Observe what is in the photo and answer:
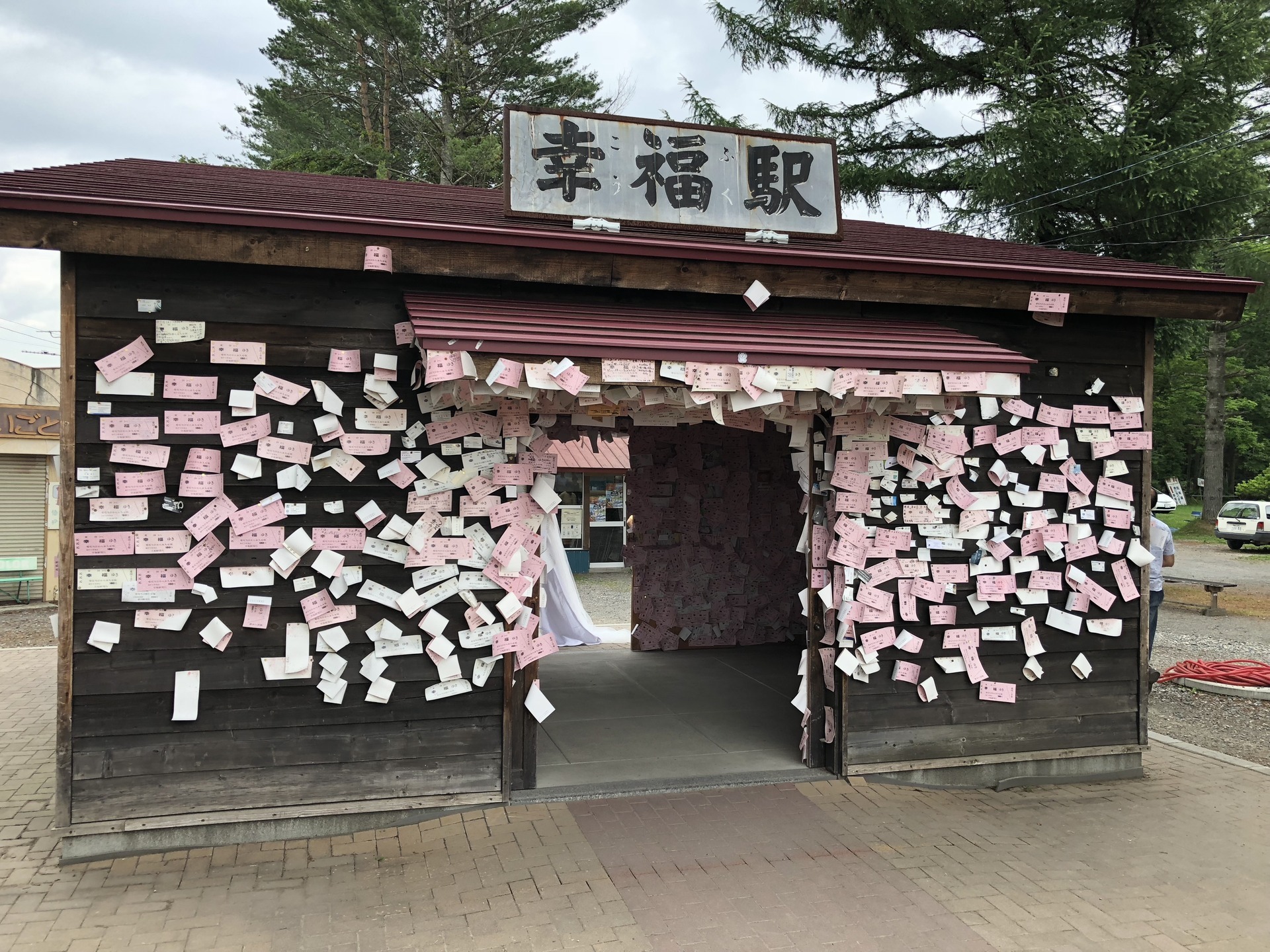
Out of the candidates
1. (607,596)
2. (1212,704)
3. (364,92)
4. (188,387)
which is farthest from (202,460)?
(364,92)

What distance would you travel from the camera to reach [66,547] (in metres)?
4.21

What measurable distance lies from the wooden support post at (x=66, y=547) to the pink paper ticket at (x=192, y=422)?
42cm

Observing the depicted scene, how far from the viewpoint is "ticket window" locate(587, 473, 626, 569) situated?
19.5 meters

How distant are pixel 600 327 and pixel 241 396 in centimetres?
188

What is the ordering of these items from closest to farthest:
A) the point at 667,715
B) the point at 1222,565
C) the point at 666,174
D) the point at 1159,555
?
the point at 666,174
the point at 667,715
the point at 1159,555
the point at 1222,565

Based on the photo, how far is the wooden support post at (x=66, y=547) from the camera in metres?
4.21

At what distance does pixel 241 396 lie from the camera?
4445 mm

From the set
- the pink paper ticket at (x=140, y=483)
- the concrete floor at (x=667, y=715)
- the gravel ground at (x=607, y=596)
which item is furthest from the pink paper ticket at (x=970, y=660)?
the gravel ground at (x=607, y=596)

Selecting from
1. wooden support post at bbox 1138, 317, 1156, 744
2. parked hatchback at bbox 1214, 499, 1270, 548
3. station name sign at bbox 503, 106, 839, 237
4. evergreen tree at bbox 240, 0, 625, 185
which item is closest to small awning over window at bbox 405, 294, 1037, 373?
station name sign at bbox 503, 106, 839, 237

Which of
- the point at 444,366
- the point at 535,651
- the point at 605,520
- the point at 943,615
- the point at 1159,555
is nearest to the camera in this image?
the point at 444,366

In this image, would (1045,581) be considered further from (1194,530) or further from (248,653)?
(1194,530)

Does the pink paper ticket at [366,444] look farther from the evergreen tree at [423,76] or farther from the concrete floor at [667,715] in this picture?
the evergreen tree at [423,76]

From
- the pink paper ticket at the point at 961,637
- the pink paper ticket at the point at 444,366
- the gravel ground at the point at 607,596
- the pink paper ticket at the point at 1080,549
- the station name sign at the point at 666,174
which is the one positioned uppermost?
the station name sign at the point at 666,174

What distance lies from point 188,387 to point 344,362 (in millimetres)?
764
